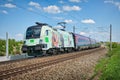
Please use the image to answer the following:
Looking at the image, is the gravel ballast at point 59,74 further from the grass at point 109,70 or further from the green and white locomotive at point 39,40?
the green and white locomotive at point 39,40

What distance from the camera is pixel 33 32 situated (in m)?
22.1

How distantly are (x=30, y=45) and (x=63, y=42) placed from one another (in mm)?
7378

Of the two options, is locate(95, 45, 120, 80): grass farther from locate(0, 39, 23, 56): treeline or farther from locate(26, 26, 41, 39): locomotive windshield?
locate(0, 39, 23, 56): treeline

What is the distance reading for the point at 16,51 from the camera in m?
31.9

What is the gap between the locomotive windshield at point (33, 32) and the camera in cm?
2188

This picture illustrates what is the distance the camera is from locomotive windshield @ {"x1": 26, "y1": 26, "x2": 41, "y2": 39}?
71.8ft

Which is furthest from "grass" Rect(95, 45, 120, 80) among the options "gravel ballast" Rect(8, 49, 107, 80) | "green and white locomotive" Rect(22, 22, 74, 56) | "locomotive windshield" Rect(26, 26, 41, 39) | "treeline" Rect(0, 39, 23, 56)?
"treeline" Rect(0, 39, 23, 56)

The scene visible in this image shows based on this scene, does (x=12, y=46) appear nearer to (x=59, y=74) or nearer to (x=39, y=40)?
(x=39, y=40)

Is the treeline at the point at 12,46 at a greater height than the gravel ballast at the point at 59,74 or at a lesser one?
greater

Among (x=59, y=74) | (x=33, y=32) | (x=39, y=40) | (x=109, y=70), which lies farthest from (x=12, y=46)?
(x=109, y=70)

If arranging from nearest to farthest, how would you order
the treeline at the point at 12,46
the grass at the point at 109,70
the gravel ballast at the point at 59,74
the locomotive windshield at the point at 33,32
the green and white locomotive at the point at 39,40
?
1. the grass at the point at 109,70
2. the gravel ballast at the point at 59,74
3. the green and white locomotive at the point at 39,40
4. the locomotive windshield at the point at 33,32
5. the treeline at the point at 12,46

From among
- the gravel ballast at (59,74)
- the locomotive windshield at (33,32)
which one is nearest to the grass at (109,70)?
the gravel ballast at (59,74)

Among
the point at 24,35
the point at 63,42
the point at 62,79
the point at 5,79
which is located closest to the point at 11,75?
the point at 5,79

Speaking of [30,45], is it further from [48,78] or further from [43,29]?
[48,78]
